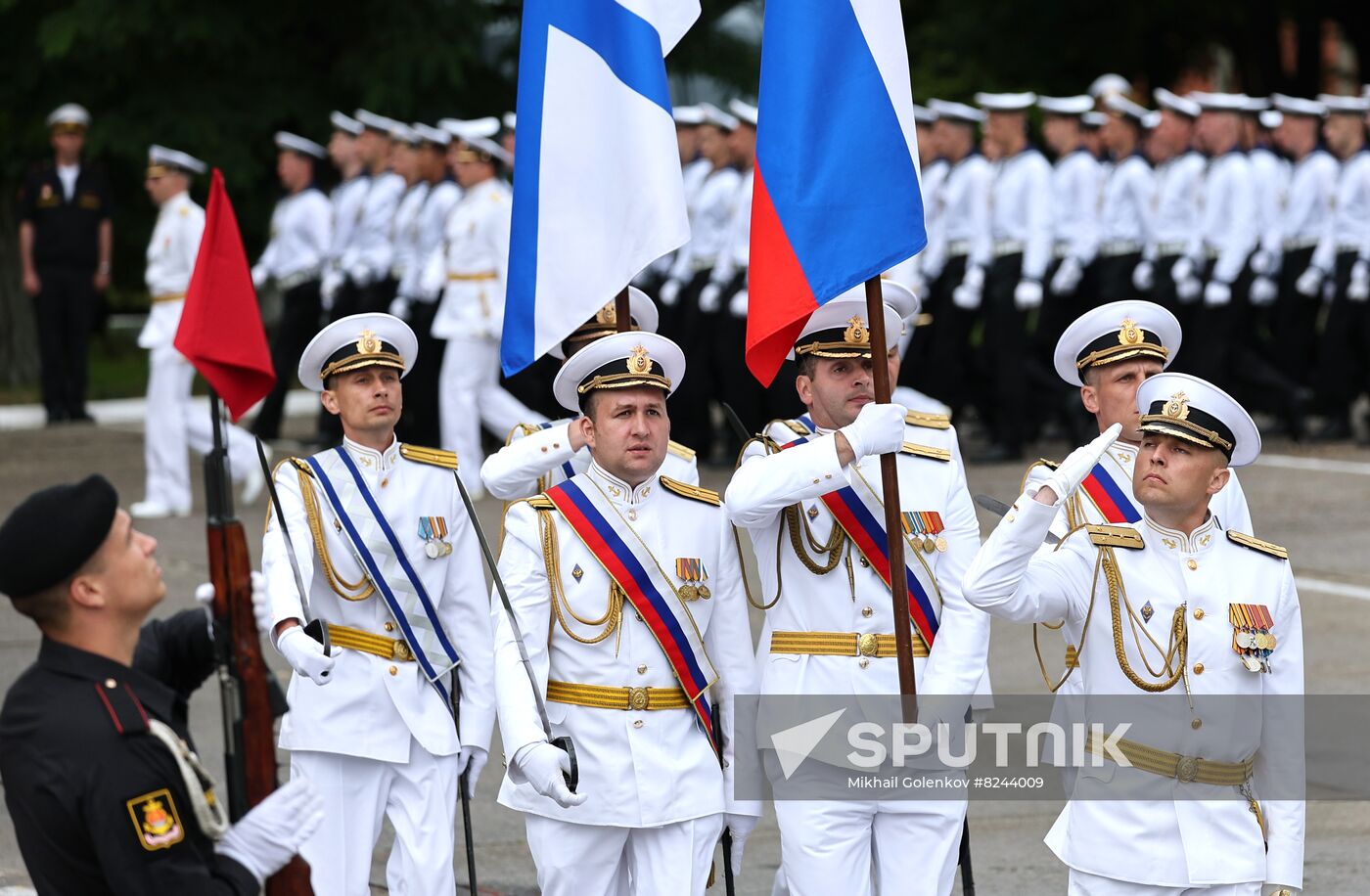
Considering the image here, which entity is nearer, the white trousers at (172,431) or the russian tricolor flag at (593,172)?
the russian tricolor flag at (593,172)

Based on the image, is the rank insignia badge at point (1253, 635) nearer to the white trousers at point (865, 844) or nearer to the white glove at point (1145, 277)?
the white trousers at point (865, 844)

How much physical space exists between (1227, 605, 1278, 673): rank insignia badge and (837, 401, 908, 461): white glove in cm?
84

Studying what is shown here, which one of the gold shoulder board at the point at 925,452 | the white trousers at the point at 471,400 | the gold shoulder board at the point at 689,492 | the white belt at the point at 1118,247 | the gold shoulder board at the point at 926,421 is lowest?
the gold shoulder board at the point at 689,492

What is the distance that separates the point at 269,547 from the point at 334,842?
78cm

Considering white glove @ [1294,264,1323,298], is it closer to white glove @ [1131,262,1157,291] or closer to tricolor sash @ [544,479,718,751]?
white glove @ [1131,262,1157,291]

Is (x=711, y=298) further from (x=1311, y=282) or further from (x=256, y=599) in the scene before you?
(x=256, y=599)

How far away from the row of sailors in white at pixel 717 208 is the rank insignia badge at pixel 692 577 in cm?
918

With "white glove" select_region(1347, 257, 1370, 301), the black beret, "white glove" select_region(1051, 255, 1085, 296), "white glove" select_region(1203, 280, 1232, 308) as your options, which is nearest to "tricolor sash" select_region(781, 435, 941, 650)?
the black beret

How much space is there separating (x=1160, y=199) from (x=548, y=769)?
1106cm

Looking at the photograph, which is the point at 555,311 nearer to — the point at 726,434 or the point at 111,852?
the point at 111,852

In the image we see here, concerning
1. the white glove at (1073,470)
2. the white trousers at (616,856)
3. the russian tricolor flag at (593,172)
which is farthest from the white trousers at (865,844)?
the russian tricolor flag at (593,172)

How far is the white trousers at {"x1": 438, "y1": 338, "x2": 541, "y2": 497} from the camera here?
13656 mm

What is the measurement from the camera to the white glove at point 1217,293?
49.5ft

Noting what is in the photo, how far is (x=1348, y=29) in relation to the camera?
90.5ft
